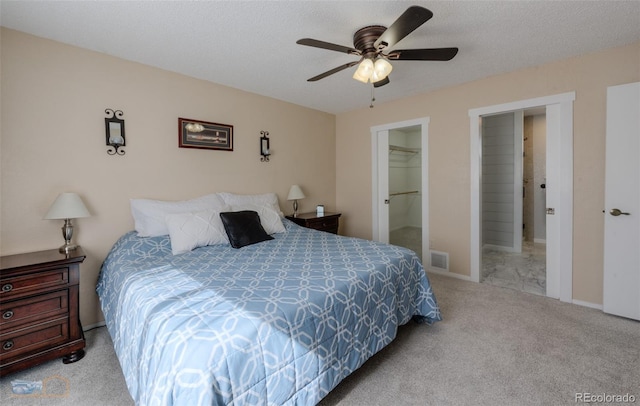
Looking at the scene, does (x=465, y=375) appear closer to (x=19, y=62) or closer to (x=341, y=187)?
(x=341, y=187)

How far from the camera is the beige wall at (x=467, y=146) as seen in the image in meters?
2.66

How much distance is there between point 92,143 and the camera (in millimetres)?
2477

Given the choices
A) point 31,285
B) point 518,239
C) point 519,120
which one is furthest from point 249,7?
point 518,239

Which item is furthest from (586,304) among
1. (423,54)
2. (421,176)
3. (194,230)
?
(194,230)

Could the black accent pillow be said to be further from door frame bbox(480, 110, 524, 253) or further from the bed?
door frame bbox(480, 110, 524, 253)

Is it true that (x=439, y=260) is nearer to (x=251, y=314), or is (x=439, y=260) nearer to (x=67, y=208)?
(x=251, y=314)

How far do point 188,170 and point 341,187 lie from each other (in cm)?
252

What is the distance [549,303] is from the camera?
9.31ft

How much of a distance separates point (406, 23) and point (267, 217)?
2.24 metres

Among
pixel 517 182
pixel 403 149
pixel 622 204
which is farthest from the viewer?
pixel 403 149

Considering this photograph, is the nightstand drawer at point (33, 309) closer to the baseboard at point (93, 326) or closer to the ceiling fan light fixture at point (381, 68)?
the baseboard at point (93, 326)

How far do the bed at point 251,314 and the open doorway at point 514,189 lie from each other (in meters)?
2.92

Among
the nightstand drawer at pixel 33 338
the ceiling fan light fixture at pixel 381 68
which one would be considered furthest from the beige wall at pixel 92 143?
the ceiling fan light fixture at pixel 381 68

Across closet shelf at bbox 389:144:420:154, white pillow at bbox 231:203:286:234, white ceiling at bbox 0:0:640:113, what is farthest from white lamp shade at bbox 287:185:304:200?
closet shelf at bbox 389:144:420:154
